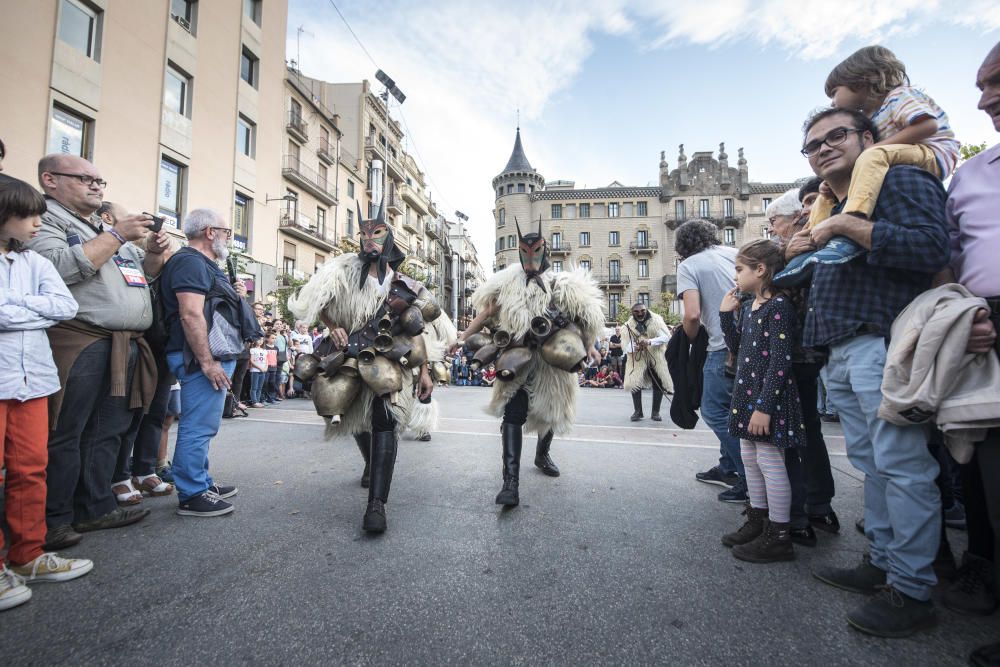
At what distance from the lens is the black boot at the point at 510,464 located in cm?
319

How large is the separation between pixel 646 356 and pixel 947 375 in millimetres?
6624

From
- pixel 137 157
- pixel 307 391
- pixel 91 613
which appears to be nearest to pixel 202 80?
pixel 137 157

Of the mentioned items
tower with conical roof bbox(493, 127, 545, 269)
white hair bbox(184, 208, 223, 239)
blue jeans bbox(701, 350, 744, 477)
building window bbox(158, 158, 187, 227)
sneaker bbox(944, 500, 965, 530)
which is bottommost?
sneaker bbox(944, 500, 965, 530)

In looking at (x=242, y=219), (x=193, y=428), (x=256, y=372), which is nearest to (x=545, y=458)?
(x=193, y=428)

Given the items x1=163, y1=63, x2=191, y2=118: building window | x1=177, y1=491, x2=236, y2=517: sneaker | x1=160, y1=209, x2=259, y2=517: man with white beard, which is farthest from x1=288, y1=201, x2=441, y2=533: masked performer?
x1=163, y1=63, x2=191, y2=118: building window

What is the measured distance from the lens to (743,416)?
2596 mm

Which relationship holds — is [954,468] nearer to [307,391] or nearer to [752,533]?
[752,533]

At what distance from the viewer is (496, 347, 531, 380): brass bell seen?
3513mm

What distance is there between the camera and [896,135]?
2.08 metres

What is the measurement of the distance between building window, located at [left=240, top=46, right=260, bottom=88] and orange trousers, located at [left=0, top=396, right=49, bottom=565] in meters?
22.4

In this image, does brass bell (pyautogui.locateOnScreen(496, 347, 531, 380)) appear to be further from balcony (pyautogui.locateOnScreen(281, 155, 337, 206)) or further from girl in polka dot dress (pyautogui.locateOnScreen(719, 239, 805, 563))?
balcony (pyautogui.locateOnScreen(281, 155, 337, 206))

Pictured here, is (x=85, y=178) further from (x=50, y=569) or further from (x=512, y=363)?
(x=512, y=363)

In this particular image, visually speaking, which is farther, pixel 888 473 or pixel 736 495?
pixel 736 495

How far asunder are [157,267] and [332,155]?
2722 cm
